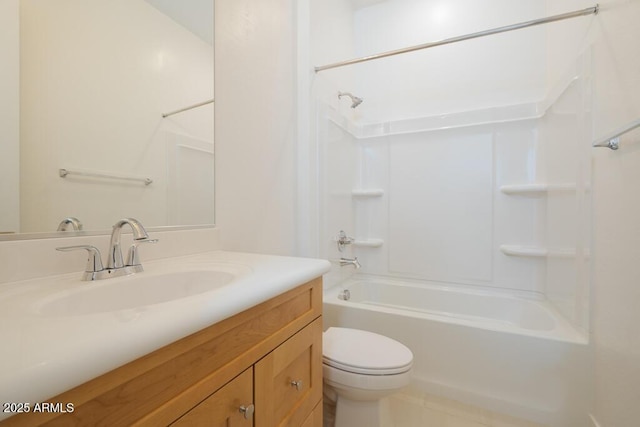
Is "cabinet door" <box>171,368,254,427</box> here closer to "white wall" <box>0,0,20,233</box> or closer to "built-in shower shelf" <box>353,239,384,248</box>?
"white wall" <box>0,0,20,233</box>

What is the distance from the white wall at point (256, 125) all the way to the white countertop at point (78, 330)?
0.63 metres

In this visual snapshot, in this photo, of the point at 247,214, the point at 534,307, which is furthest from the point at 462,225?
the point at 247,214

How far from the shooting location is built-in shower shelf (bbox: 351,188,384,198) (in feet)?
7.80

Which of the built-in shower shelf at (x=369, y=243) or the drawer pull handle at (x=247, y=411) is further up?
the built-in shower shelf at (x=369, y=243)

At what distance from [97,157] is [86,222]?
190 millimetres

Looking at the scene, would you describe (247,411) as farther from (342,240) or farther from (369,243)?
(369,243)

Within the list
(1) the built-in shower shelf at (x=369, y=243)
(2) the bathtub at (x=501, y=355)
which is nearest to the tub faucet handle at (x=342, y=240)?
(1) the built-in shower shelf at (x=369, y=243)

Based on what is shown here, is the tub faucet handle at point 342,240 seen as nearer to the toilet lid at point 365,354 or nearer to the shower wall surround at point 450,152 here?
the shower wall surround at point 450,152

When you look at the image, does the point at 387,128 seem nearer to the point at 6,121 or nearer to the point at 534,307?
the point at 534,307

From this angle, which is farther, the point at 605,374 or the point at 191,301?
the point at 605,374

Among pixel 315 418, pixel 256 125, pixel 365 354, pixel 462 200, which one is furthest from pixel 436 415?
pixel 256 125

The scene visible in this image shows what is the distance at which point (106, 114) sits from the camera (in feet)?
2.65

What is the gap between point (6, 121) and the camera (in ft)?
2.07

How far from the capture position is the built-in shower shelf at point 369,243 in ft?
7.77
